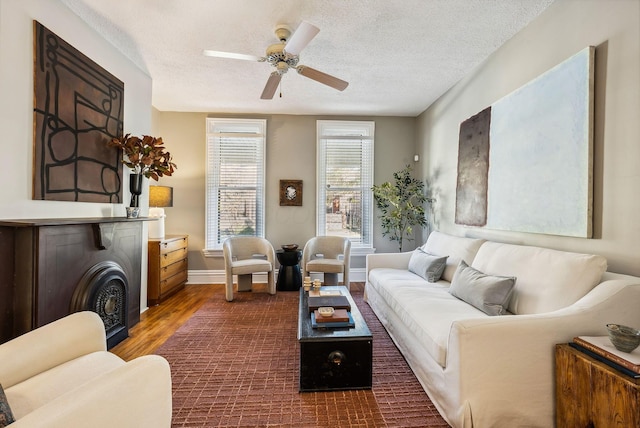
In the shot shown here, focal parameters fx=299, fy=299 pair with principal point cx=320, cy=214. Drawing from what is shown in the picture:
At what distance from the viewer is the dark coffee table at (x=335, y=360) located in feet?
6.37

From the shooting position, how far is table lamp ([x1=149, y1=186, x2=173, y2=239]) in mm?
3838

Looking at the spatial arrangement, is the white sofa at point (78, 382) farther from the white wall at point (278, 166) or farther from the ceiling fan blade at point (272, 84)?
the white wall at point (278, 166)

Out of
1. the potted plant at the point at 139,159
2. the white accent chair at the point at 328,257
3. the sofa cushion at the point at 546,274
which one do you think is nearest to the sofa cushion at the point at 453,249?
the sofa cushion at the point at 546,274

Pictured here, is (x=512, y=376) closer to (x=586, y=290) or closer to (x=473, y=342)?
(x=473, y=342)

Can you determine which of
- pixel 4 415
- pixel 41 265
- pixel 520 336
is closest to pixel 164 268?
pixel 41 265

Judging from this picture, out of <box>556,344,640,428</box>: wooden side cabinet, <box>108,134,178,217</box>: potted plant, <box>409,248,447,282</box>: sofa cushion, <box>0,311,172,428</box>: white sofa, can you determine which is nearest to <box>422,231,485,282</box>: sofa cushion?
<box>409,248,447,282</box>: sofa cushion

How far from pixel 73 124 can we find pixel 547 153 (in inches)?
145

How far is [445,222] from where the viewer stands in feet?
13.0

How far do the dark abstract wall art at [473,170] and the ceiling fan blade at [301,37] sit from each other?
195 centimetres

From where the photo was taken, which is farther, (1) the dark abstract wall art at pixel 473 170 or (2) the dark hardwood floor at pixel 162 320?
(1) the dark abstract wall art at pixel 473 170

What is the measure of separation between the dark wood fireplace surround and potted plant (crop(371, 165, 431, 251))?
346 centimetres

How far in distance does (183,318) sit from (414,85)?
153 inches

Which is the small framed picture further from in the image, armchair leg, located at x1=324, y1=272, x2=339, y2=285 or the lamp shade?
the lamp shade

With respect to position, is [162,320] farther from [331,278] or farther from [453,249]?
[453,249]
